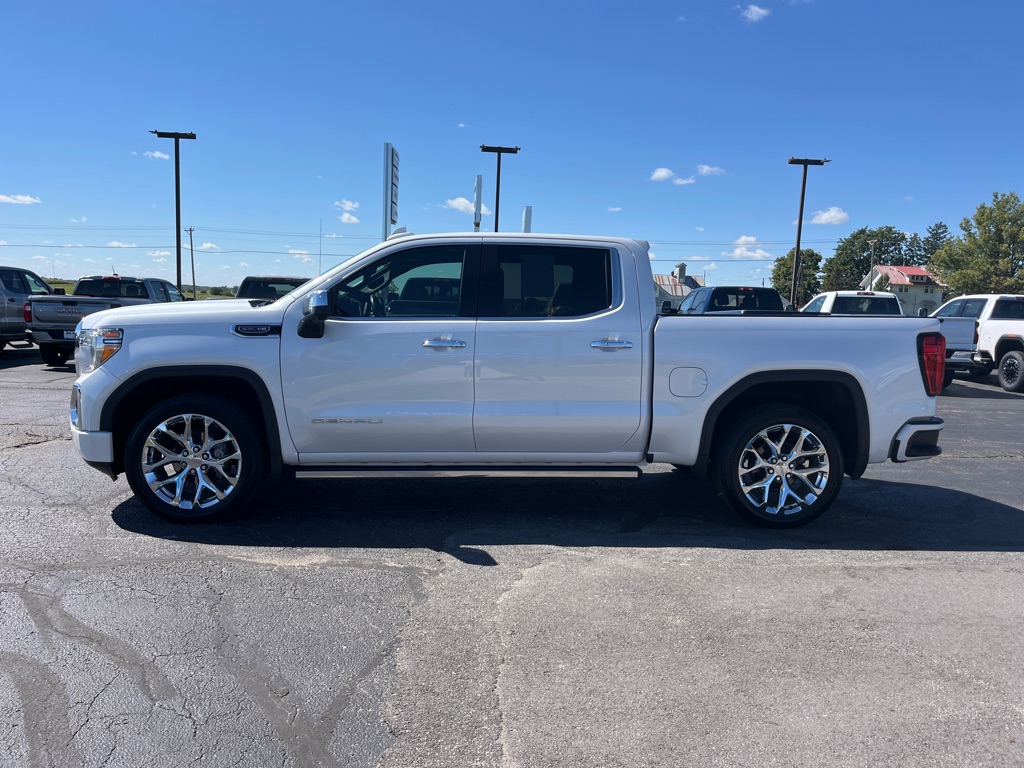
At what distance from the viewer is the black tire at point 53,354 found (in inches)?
538

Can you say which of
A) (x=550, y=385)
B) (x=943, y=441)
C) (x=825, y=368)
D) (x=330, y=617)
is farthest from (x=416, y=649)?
(x=943, y=441)

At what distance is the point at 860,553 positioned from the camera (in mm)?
4555

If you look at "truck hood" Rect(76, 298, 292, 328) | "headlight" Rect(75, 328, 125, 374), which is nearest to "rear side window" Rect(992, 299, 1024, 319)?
"truck hood" Rect(76, 298, 292, 328)

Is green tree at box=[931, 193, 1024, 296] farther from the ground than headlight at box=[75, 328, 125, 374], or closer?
farther from the ground

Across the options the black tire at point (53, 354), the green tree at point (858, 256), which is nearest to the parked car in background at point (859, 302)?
the black tire at point (53, 354)

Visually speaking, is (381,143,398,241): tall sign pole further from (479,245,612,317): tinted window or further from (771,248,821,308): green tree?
(771,248,821,308): green tree

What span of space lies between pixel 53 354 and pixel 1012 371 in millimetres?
18378

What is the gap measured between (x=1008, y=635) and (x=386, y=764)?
302cm

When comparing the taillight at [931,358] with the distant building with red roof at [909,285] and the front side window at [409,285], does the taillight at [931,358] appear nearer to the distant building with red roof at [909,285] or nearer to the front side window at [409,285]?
the front side window at [409,285]

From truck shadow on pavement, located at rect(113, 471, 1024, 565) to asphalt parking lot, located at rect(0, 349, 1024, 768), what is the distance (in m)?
0.03

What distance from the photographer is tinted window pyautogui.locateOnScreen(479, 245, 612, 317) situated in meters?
4.86

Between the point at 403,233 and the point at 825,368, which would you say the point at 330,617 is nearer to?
the point at 403,233

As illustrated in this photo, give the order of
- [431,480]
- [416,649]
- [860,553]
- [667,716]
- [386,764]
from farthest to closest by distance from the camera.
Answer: [431,480] → [860,553] → [416,649] → [667,716] → [386,764]

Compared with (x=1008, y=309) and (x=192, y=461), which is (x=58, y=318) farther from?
(x=1008, y=309)
